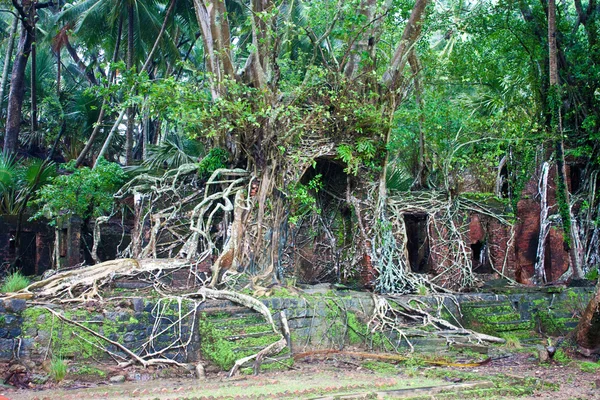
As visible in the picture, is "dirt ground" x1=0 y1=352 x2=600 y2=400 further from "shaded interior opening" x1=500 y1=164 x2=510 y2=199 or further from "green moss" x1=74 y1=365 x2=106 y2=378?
"shaded interior opening" x1=500 y1=164 x2=510 y2=199

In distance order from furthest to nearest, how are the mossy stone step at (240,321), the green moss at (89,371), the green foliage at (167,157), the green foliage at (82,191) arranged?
the green foliage at (167,157), the green foliage at (82,191), the mossy stone step at (240,321), the green moss at (89,371)

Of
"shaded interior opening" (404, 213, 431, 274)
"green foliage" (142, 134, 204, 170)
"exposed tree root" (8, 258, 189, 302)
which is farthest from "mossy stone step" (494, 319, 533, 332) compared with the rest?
"green foliage" (142, 134, 204, 170)

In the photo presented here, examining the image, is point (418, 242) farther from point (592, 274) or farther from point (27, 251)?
point (27, 251)

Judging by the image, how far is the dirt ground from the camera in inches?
218

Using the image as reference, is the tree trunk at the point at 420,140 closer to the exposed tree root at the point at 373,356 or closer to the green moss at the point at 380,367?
the exposed tree root at the point at 373,356

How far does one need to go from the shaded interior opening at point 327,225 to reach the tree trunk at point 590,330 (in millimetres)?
4575

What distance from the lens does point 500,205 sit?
12.4 metres

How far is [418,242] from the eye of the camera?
12594mm

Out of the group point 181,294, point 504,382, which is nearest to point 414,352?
point 504,382

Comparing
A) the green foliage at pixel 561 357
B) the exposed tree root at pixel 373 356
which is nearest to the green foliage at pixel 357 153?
the exposed tree root at pixel 373 356

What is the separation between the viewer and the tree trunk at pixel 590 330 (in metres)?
7.32

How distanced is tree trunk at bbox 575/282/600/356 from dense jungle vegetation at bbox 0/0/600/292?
2962mm

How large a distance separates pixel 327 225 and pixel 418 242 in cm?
→ 205

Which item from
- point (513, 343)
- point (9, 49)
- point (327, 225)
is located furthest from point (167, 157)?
point (513, 343)
